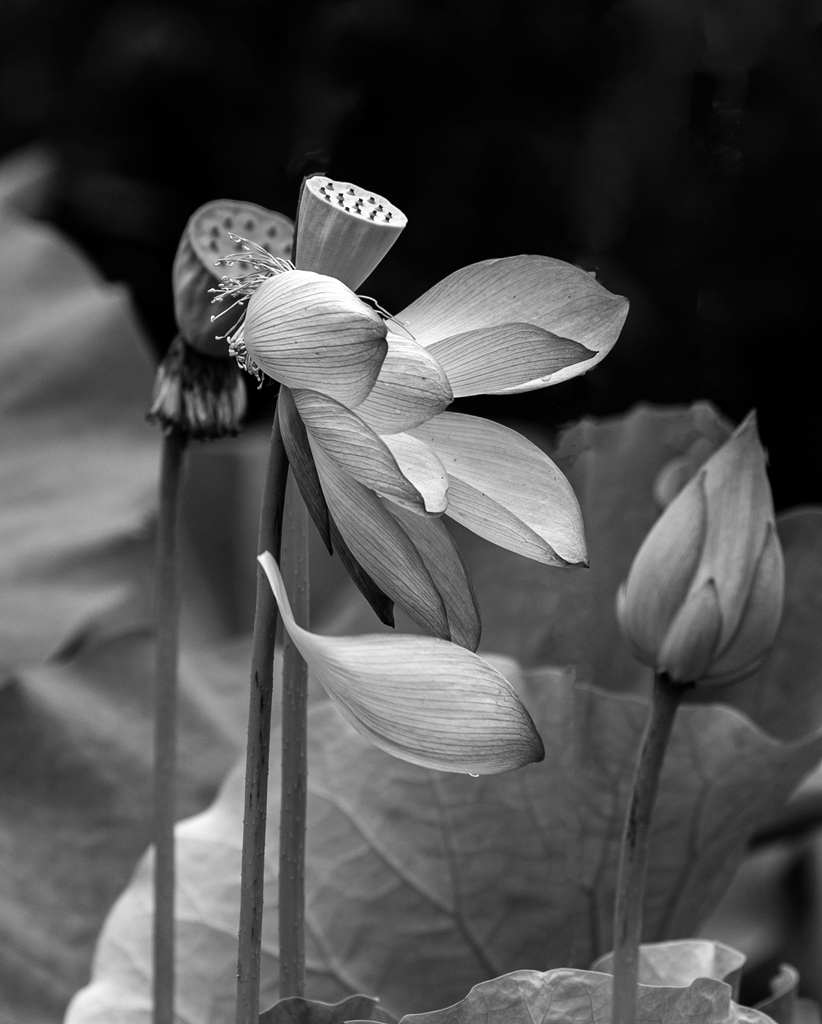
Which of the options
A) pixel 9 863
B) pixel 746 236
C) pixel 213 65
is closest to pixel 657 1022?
pixel 9 863

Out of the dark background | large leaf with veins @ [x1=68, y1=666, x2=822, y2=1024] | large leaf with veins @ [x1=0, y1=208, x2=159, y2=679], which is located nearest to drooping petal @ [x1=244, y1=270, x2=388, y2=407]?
large leaf with veins @ [x1=68, y1=666, x2=822, y2=1024]

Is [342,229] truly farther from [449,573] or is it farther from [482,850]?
[482,850]

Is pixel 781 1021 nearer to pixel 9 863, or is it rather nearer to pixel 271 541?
pixel 271 541

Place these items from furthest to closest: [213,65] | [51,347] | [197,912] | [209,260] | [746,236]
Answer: [213,65] → [746,236] → [51,347] → [197,912] → [209,260]

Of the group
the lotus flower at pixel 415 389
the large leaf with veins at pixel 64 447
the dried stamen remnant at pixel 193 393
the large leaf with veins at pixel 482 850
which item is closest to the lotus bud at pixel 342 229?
the lotus flower at pixel 415 389

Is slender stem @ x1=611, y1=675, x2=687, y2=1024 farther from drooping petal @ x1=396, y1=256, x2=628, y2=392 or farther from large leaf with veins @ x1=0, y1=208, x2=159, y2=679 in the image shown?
large leaf with veins @ x1=0, y1=208, x2=159, y2=679

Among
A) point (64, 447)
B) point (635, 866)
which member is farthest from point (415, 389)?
point (64, 447)
